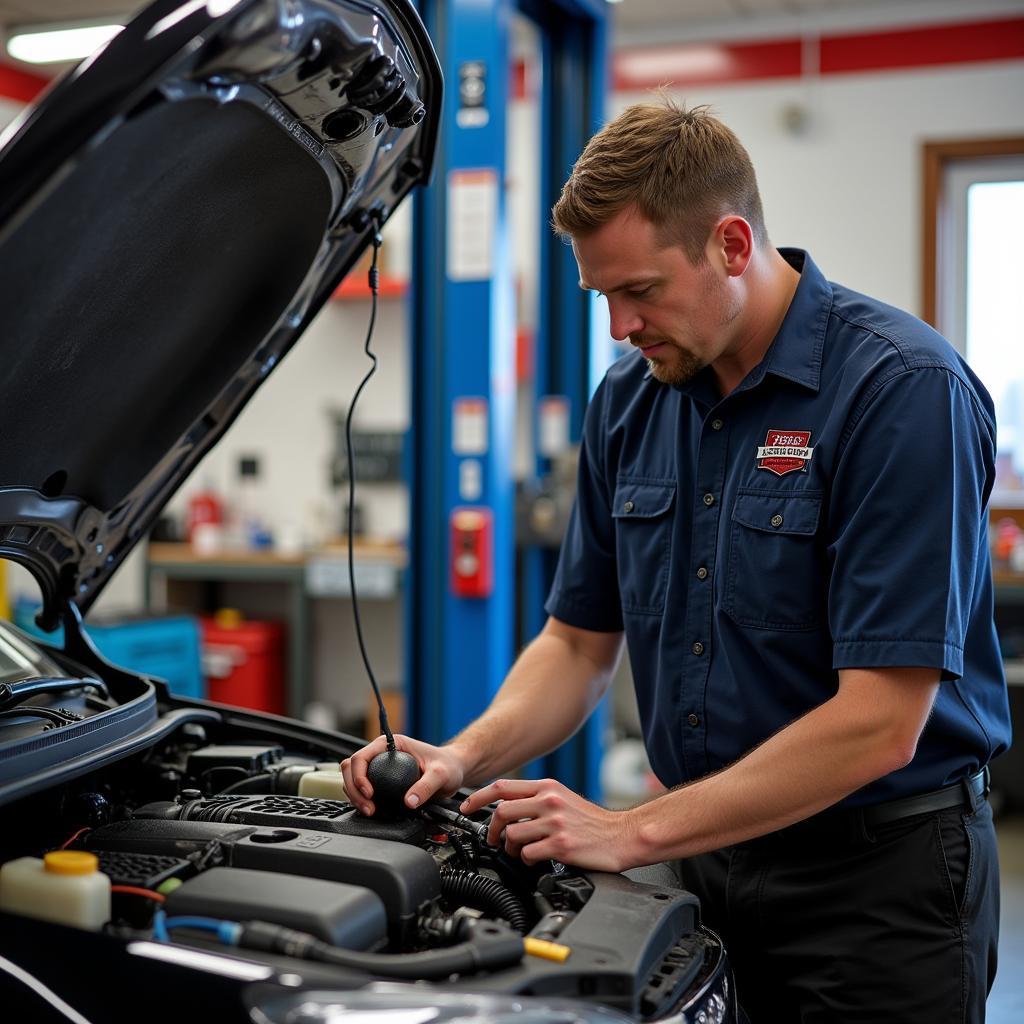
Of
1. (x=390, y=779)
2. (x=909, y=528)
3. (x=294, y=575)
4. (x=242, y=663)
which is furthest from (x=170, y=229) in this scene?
(x=242, y=663)

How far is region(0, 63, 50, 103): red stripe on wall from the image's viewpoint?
21.2 ft

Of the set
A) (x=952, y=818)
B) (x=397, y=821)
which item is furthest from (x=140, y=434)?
(x=952, y=818)

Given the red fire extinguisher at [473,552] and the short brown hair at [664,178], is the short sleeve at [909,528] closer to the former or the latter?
the short brown hair at [664,178]

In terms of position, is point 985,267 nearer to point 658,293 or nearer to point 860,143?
point 860,143

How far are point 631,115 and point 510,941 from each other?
1.02 m

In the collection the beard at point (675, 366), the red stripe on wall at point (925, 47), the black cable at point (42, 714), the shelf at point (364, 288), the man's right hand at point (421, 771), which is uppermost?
the red stripe on wall at point (925, 47)

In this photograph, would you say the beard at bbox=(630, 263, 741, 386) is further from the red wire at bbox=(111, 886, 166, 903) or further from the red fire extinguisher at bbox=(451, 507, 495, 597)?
the red fire extinguisher at bbox=(451, 507, 495, 597)

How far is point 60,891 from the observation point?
3.46 feet

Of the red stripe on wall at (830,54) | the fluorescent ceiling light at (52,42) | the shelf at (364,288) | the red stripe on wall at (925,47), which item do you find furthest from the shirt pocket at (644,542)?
the fluorescent ceiling light at (52,42)

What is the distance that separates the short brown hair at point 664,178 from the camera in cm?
142

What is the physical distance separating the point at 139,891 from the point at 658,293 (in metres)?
0.90

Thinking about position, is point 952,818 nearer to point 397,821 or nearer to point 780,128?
point 397,821

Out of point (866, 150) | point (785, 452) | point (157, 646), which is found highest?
point (866, 150)

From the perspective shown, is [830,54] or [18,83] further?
[18,83]
